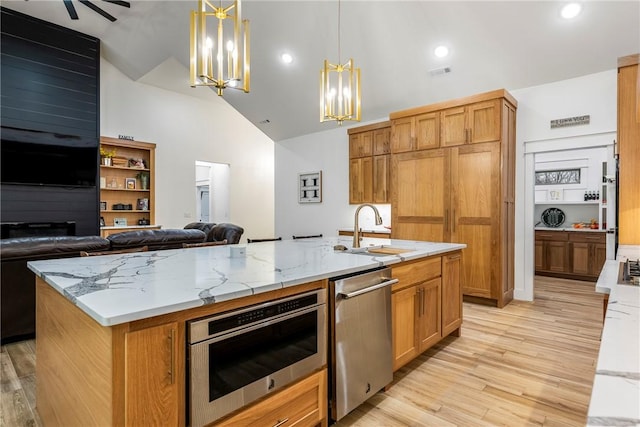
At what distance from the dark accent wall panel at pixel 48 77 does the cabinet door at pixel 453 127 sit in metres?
5.95

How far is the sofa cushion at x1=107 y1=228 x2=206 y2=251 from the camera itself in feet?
10.7

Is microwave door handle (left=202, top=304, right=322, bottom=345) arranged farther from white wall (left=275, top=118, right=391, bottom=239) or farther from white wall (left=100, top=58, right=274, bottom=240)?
white wall (left=100, top=58, right=274, bottom=240)


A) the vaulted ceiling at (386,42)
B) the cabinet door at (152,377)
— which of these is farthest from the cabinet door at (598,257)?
the cabinet door at (152,377)

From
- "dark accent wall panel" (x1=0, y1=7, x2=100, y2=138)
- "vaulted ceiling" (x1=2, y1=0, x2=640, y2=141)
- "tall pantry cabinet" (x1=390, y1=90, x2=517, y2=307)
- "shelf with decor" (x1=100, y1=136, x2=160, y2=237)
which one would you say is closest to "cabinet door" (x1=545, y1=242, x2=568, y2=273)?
"tall pantry cabinet" (x1=390, y1=90, x2=517, y2=307)

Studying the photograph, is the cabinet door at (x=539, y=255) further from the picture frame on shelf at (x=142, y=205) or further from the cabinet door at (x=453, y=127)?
the picture frame on shelf at (x=142, y=205)

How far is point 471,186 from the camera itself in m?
4.32

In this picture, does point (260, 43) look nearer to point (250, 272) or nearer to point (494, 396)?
point (250, 272)

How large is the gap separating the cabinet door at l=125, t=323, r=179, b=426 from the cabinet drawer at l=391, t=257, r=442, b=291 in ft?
4.79

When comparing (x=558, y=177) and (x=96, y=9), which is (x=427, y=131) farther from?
(x=96, y=9)

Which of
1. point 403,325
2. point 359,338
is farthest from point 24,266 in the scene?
point 403,325

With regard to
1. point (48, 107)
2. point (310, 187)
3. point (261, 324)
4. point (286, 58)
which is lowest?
point (261, 324)

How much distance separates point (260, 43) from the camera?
5.44 m

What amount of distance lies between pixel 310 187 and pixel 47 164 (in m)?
4.60

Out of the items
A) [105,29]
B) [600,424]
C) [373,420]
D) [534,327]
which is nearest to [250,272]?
[373,420]
